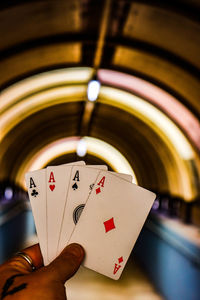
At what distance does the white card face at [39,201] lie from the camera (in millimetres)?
1835

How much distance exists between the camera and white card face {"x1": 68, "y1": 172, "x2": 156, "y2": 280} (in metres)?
1.85

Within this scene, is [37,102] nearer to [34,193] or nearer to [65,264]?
[34,193]

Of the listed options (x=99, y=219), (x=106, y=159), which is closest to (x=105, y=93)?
(x=99, y=219)

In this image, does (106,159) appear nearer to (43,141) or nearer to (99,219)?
(43,141)

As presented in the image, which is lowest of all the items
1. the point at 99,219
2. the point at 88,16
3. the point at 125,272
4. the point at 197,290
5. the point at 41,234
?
the point at 125,272

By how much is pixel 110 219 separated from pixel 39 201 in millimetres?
387

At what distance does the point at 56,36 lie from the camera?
4785mm

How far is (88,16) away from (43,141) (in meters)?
7.93

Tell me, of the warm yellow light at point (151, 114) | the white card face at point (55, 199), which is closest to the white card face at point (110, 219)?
the white card face at point (55, 199)

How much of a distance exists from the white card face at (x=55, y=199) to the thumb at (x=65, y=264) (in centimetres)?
9

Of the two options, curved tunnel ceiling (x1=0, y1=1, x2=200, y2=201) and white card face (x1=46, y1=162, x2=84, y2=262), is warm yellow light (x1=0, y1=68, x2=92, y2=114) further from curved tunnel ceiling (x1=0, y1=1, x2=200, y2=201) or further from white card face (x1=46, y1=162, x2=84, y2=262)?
white card face (x1=46, y1=162, x2=84, y2=262)

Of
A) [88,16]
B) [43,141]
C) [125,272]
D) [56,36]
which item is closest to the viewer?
[88,16]

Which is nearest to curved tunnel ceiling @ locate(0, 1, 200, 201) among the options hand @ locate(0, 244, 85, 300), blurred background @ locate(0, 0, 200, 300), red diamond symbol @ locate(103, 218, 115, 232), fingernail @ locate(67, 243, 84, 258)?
blurred background @ locate(0, 0, 200, 300)

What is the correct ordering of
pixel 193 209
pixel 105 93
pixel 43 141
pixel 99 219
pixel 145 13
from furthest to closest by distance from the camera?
1. pixel 43 141
2. pixel 105 93
3. pixel 193 209
4. pixel 145 13
5. pixel 99 219
